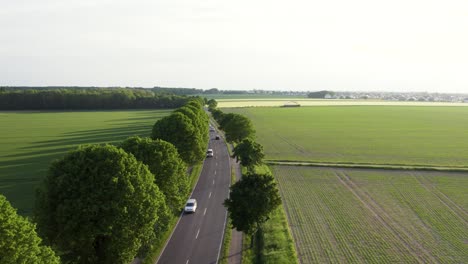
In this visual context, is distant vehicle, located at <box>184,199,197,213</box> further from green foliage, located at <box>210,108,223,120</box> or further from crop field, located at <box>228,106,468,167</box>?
green foliage, located at <box>210,108,223,120</box>

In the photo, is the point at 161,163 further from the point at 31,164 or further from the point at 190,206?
the point at 31,164

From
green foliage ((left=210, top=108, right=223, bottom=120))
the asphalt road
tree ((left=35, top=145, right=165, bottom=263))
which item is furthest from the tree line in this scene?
green foliage ((left=210, top=108, right=223, bottom=120))

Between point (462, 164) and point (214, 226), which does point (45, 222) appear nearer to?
point (214, 226)

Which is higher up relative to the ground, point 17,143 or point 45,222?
point 45,222

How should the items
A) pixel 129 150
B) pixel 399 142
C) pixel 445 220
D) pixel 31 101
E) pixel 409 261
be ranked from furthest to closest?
pixel 31 101
pixel 399 142
pixel 445 220
pixel 129 150
pixel 409 261

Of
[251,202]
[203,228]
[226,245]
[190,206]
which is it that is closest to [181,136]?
[190,206]

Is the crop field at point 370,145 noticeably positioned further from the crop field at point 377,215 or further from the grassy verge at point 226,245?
the grassy verge at point 226,245

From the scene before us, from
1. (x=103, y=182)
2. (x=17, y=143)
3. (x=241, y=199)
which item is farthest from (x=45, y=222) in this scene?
(x=17, y=143)
